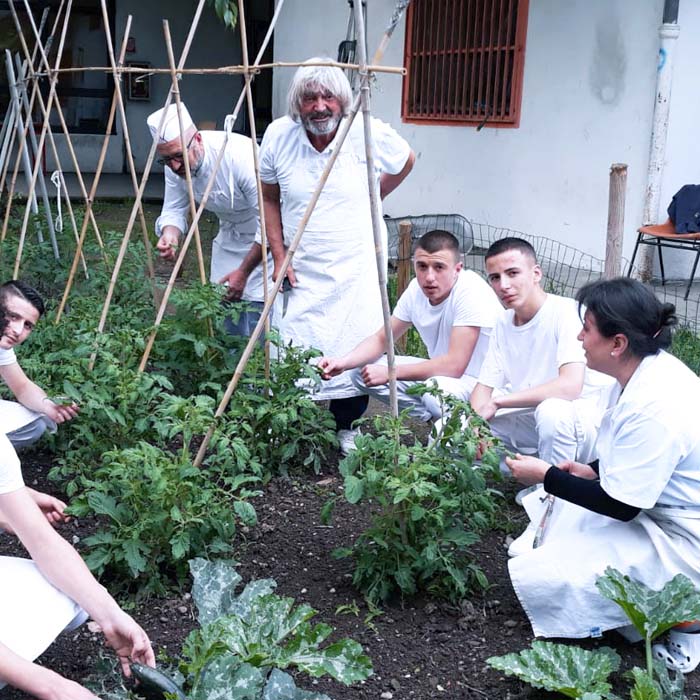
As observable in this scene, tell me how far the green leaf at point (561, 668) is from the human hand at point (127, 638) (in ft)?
2.73

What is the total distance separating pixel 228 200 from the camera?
4.64m

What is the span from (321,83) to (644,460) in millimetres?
2020

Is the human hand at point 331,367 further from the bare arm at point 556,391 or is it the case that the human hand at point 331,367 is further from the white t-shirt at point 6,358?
the white t-shirt at point 6,358

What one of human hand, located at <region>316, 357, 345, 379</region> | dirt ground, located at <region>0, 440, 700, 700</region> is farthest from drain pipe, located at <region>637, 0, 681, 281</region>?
dirt ground, located at <region>0, 440, 700, 700</region>

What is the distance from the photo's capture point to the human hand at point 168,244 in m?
4.42

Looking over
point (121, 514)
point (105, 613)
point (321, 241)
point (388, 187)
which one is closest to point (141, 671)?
point (105, 613)

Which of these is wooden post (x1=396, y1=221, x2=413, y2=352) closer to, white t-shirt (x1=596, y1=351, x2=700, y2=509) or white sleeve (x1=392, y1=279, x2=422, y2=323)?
white sleeve (x1=392, y1=279, x2=422, y2=323)

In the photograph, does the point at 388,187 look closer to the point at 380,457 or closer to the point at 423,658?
the point at 380,457

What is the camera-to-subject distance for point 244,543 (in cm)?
331

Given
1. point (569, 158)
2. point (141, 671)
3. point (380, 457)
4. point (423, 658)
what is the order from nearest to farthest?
point (141, 671) < point (423, 658) < point (380, 457) < point (569, 158)

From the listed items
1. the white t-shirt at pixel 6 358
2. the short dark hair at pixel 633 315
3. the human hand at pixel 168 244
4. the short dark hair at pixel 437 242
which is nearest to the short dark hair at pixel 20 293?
the white t-shirt at pixel 6 358

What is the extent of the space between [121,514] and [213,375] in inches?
45.1

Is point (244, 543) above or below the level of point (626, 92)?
below

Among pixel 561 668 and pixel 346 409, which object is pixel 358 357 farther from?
pixel 561 668
